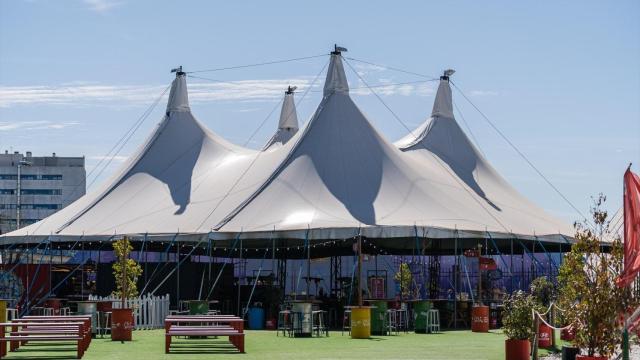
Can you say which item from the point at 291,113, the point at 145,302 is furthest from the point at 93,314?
the point at 291,113

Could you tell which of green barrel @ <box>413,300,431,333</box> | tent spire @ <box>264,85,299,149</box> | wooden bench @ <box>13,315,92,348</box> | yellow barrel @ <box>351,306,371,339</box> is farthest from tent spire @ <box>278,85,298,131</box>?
wooden bench @ <box>13,315,92,348</box>

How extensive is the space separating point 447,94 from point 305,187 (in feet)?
34.0

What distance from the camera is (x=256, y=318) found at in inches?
1292

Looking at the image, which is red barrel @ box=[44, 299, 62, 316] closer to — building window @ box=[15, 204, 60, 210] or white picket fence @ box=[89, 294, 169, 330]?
white picket fence @ box=[89, 294, 169, 330]

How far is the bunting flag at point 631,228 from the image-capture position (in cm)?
1418

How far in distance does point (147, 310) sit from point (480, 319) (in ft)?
30.6

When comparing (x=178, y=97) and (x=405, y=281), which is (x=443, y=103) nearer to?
(x=405, y=281)

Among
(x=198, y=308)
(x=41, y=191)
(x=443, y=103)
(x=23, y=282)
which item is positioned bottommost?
(x=198, y=308)

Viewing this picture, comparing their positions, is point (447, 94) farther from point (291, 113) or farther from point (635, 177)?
A: point (635, 177)

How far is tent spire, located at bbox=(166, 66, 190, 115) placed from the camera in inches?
1682

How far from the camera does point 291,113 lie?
49.6 metres

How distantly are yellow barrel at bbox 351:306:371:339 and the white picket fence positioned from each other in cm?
724

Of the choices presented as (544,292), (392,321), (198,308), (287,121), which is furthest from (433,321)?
(287,121)

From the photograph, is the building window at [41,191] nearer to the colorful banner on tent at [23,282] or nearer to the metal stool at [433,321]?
the colorful banner on tent at [23,282]
